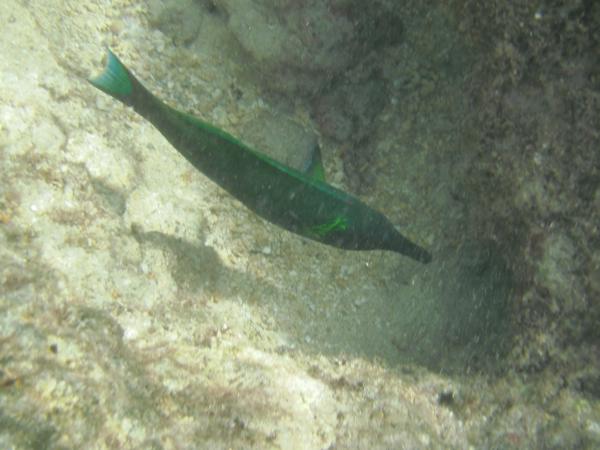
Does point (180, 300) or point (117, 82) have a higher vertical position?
point (117, 82)

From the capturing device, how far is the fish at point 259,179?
2926mm

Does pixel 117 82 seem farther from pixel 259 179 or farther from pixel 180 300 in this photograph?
pixel 180 300

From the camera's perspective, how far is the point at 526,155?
2.96m

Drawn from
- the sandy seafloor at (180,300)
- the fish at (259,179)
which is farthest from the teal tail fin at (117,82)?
the sandy seafloor at (180,300)

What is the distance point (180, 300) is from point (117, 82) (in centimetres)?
153

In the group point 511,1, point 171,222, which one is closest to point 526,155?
point 511,1

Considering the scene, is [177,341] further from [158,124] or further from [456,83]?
[456,83]

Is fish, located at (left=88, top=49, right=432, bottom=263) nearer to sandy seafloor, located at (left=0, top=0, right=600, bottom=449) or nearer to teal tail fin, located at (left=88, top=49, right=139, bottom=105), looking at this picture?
teal tail fin, located at (left=88, top=49, right=139, bottom=105)

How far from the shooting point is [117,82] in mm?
3020

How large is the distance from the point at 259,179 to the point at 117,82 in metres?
1.17

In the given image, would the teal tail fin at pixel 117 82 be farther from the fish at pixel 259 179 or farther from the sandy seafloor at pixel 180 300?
the sandy seafloor at pixel 180 300

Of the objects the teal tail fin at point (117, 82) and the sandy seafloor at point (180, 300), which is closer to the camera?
the sandy seafloor at point (180, 300)

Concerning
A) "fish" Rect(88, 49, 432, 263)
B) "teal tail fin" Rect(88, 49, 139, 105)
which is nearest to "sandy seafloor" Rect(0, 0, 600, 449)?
"teal tail fin" Rect(88, 49, 139, 105)

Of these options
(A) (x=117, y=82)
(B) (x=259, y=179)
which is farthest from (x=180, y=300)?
(A) (x=117, y=82)
